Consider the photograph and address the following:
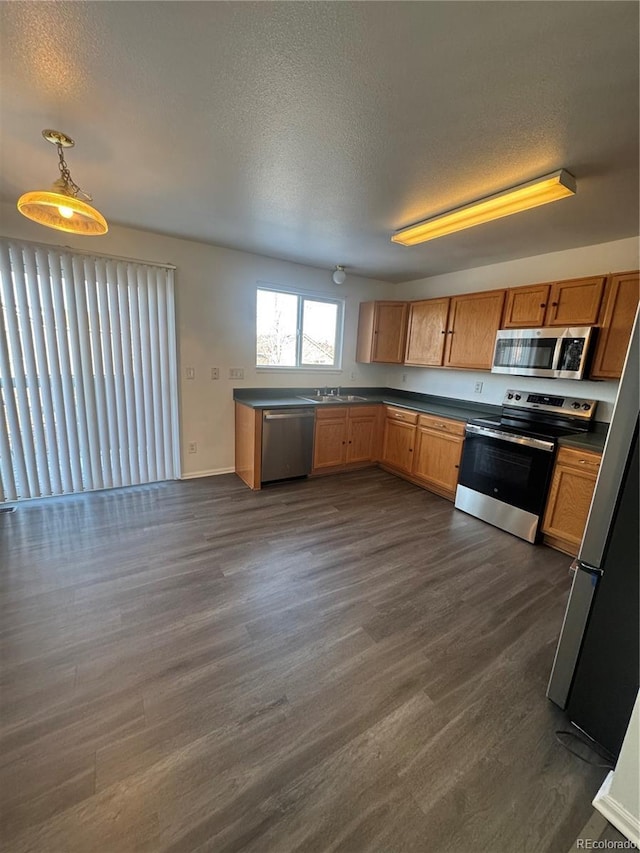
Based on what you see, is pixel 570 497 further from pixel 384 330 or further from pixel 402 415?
pixel 384 330

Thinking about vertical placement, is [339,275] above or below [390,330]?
above

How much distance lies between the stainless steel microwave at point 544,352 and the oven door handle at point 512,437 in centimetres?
60

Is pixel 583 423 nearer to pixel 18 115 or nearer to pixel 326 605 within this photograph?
pixel 326 605

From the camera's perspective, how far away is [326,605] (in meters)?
2.06

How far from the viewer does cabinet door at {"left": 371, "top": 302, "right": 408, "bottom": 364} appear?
14.7 ft

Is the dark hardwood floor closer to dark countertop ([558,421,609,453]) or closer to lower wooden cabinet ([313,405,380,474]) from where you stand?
dark countertop ([558,421,609,453])

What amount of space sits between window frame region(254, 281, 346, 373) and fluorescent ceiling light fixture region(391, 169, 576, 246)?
160 cm

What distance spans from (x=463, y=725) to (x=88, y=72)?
121 inches

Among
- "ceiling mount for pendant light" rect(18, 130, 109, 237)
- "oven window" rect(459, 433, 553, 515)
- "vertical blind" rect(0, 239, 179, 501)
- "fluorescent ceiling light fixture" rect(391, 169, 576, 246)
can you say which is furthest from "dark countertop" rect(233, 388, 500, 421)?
"ceiling mount for pendant light" rect(18, 130, 109, 237)

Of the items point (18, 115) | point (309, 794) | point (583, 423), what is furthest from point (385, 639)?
point (18, 115)

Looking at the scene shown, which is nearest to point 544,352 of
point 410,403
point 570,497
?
point 570,497

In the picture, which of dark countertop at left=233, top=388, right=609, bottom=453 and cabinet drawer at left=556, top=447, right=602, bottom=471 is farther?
dark countertop at left=233, top=388, right=609, bottom=453

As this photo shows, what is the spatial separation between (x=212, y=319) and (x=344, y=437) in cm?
205

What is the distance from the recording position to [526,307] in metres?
3.18
